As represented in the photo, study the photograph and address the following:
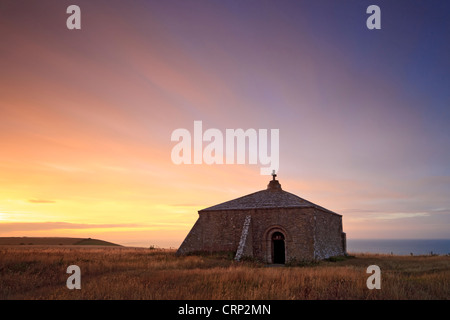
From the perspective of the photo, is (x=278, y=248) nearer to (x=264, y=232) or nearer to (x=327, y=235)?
(x=264, y=232)

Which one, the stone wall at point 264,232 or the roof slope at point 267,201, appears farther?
the roof slope at point 267,201

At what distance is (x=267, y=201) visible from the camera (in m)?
27.7

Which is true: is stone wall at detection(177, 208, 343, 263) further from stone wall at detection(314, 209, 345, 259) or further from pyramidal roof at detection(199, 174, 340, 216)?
pyramidal roof at detection(199, 174, 340, 216)

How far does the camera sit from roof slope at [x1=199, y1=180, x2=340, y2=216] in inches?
1040

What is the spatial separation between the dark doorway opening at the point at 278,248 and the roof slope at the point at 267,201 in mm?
2367

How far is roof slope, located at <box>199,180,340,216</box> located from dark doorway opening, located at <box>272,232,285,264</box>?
237cm

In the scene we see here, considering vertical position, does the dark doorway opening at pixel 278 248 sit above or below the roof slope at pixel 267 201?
below

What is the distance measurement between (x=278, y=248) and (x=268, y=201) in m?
3.94

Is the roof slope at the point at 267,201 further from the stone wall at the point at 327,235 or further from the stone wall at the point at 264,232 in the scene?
the stone wall at the point at 327,235

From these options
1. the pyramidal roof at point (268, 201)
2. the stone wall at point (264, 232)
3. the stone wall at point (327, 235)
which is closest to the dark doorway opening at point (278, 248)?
the stone wall at point (264, 232)

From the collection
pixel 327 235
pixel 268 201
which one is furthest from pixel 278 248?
pixel 327 235

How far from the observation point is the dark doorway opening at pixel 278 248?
86.5 ft

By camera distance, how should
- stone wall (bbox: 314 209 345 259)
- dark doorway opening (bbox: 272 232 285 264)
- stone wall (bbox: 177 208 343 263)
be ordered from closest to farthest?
stone wall (bbox: 177 208 343 263) → stone wall (bbox: 314 209 345 259) → dark doorway opening (bbox: 272 232 285 264)

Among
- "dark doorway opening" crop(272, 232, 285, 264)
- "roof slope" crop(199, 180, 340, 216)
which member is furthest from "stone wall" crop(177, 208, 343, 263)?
"dark doorway opening" crop(272, 232, 285, 264)
